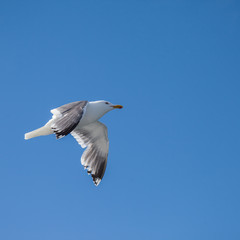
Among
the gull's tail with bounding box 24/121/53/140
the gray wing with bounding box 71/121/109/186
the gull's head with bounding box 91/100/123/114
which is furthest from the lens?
the gray wing with bounding box 71/121/109/186

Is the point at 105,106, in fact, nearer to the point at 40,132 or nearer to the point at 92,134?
the point at 92,134

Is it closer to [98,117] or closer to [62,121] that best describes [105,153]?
[98,117]

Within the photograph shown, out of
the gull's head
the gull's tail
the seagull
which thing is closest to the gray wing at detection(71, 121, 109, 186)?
the seagull

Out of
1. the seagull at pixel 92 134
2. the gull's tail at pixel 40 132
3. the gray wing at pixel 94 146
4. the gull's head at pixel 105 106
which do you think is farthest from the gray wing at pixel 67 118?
the gray wing at pixel 94 146

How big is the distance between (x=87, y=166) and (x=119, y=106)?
1.55 metres

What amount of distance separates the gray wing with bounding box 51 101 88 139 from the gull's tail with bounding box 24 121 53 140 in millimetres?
546

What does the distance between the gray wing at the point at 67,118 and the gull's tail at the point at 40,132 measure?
55cm

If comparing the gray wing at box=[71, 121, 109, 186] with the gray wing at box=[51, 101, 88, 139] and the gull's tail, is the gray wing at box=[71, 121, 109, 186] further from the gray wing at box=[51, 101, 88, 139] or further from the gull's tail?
the gray wing at box=[51, 101, 88, 139]

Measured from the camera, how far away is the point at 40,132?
24.0 feet

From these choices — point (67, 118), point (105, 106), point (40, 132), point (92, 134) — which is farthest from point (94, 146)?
point (67, 118)

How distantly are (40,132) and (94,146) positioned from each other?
1.35 meters

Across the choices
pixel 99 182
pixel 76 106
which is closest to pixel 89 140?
pixel 99 182

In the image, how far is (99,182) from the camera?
7.70m

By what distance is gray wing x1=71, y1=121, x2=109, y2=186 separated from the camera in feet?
25.5
